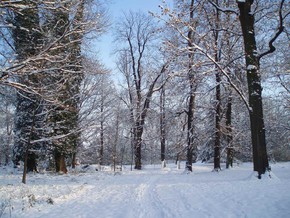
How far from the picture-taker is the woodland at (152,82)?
31.1ft

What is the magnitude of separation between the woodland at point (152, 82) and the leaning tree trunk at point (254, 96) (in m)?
0.04

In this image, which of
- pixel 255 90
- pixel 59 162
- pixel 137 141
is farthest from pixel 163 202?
pixel 137 141

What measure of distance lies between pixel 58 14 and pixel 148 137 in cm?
2068

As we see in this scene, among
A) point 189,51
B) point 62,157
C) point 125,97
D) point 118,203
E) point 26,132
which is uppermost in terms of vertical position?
point 125,97

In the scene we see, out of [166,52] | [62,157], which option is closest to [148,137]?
[62,157]

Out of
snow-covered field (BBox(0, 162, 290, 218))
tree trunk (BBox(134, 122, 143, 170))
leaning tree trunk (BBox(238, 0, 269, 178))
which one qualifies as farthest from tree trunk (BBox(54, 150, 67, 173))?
leaning tree trunk (BBox(238, 0, 269, 178))

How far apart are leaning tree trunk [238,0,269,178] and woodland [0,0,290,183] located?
0.04 m

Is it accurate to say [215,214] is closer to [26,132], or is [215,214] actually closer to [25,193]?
[25,193]

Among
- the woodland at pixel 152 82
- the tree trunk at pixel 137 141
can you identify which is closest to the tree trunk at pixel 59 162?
the woodland at pixel 152 82

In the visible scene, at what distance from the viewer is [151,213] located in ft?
23.6

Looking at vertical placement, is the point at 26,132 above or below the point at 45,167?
above

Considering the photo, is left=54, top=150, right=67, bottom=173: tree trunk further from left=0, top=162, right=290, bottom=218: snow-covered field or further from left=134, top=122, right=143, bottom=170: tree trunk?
left=0, top=162, right=290, bottom=218: snow-covered field

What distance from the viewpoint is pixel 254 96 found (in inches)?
417

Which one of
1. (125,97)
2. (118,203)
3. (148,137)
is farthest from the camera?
(125,97)
